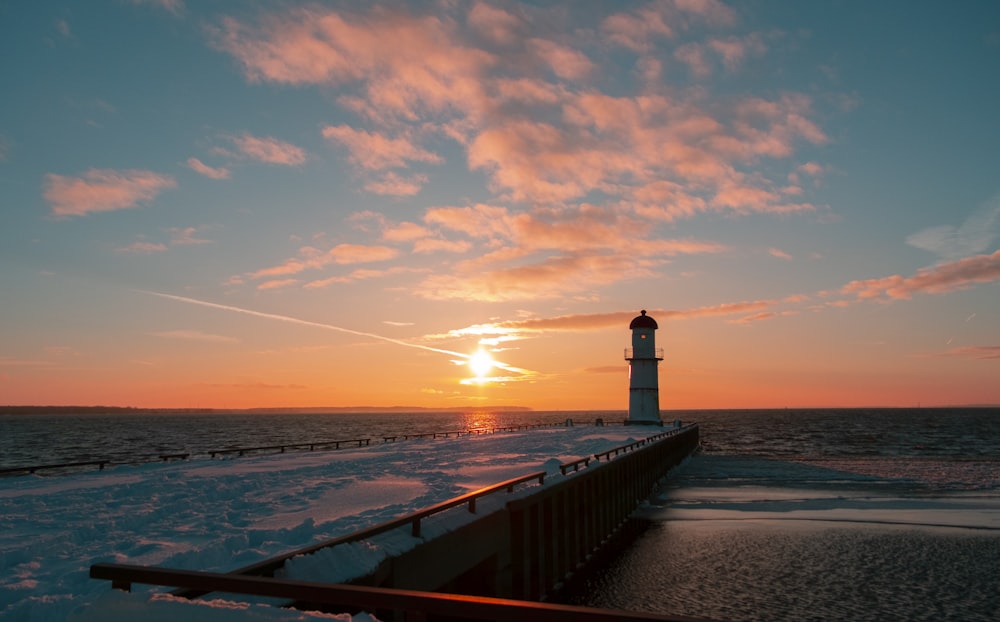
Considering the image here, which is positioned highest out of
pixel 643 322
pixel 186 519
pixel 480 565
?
pixel 643 322

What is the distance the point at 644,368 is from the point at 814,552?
42.3 m

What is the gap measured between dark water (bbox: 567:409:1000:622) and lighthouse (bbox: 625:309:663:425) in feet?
66.3

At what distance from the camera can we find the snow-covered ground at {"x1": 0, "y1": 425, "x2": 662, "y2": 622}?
7426mm

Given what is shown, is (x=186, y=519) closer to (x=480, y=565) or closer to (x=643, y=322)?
(x=480, y=565)

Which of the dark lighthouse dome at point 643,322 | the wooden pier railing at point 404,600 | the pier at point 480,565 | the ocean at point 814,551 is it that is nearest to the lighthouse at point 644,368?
the dark lighthouse dome at point 643,322

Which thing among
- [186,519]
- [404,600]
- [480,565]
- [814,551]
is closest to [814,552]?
[814,551]

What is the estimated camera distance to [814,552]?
22188mm

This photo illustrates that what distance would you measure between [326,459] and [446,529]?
20011mm

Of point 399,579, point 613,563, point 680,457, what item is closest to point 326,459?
point 613,563

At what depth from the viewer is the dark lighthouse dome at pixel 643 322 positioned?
212ft

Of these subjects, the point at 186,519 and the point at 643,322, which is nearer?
the point at 186,519

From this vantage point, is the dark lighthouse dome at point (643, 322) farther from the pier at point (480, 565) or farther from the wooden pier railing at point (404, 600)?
the wooden pier railing at point (404, 600)

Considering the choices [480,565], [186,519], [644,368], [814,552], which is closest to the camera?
[186,519]

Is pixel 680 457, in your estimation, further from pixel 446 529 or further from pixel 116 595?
pixel 116 595
